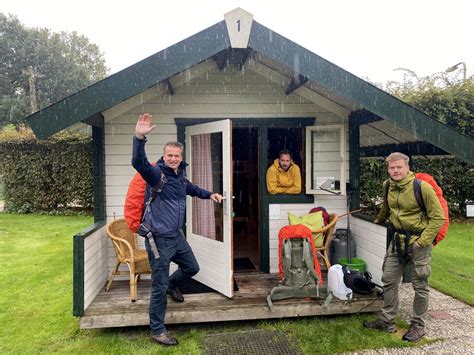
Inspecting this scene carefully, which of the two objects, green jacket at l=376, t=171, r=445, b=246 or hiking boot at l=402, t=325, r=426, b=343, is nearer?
green jacket at l=376, t=171, r=445, b=246

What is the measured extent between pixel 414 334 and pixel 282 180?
2.34 meters

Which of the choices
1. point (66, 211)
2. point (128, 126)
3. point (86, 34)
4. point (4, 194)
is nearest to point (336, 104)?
point (128, 126)

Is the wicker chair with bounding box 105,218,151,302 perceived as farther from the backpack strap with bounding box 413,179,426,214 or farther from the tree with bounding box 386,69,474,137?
the tree with bounding box 386,69,474,137

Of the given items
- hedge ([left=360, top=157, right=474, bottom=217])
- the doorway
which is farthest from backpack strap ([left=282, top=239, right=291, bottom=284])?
hedge ([left=360, top=157, right=474, bottom=217])

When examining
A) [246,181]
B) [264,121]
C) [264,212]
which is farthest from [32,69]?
[264,212]

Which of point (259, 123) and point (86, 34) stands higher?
point (86, 34)

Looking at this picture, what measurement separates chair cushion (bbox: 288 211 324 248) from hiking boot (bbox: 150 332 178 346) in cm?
205

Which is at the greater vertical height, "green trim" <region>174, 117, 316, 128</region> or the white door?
"green trim" <region>174, 117, 316, 128</region>

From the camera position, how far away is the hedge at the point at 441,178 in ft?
32.0

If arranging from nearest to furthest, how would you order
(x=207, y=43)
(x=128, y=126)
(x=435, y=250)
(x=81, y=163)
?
(x=207, y=43) < (x=128, y=126) < (x=435, y=250) < (x=81, y=163)

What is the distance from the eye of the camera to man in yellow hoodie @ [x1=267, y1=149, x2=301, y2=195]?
505 centimetres

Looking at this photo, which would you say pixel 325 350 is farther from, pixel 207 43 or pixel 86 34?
pixel 86 34

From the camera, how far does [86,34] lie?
42.6 metres

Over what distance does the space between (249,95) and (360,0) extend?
4699 centimetres
